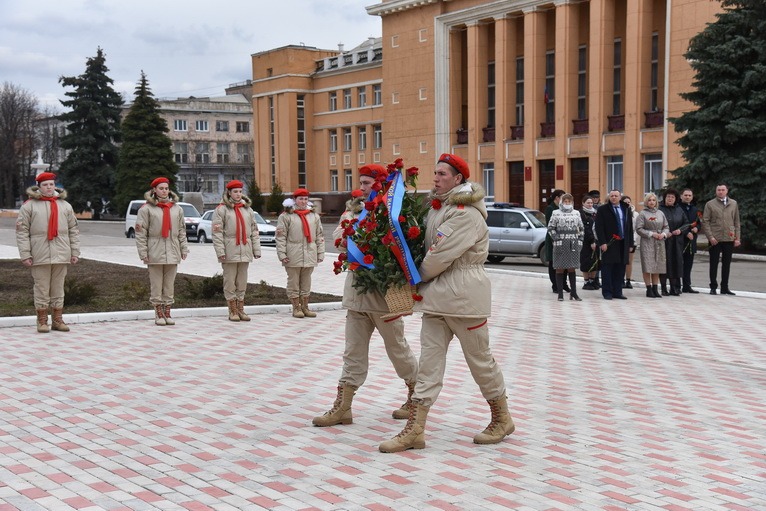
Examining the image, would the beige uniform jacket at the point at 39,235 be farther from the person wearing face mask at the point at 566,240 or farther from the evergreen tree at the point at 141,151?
the evergreen tree at the point at 141,151

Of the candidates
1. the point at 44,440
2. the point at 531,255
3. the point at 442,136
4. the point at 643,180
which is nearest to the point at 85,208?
the point at 442,136

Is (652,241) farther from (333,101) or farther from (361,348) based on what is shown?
(333,101)

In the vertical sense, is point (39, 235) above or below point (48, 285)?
above

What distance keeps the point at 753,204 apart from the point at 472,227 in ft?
81.2

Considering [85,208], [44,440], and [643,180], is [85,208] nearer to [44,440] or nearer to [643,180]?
[643,180]

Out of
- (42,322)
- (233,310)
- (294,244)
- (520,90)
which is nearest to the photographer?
(42,322)

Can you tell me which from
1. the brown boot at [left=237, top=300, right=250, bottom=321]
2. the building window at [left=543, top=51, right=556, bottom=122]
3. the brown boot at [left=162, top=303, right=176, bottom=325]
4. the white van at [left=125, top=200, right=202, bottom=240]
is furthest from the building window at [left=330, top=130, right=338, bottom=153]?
the brown boot at [left=162, top=303, right=176, bottom=325]

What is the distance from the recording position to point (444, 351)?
21.1 ft

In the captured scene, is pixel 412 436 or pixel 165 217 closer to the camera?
pixel 412 436

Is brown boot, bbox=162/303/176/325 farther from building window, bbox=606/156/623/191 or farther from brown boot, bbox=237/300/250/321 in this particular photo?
building window, bbox=606/156/623/191

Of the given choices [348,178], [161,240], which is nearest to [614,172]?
[348,178]

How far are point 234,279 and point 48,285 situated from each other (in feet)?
8.38

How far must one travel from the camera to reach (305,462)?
6051 mm

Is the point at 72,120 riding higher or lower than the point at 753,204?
higher
